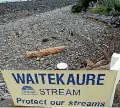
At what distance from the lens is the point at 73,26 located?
1058cm

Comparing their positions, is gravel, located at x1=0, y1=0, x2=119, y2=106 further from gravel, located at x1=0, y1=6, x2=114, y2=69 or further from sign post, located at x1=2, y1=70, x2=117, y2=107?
sign post, located at x1=2, y1=70, x2=117, y2=107

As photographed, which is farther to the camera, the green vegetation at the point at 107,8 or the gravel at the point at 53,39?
the green vegetation at the point at 107,8

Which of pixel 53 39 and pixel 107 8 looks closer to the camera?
pixel 53 39

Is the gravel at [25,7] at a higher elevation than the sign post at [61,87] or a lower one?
lower

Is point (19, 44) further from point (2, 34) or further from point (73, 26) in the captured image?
point (73, 26)

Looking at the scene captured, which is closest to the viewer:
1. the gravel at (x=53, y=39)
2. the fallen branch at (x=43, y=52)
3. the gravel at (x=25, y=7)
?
the gravel at (x=53, y=39)

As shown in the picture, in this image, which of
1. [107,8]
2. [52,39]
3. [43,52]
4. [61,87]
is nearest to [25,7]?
[107,8]

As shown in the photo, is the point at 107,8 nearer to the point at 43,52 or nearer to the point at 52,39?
the point at 52,39

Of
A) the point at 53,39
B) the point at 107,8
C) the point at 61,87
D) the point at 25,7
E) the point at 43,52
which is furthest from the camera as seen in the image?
the point at 25,7

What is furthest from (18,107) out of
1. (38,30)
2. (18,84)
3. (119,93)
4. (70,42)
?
(38,30)

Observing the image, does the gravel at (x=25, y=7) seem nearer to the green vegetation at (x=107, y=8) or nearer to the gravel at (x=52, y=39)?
the gravel at (x=52, y=39)

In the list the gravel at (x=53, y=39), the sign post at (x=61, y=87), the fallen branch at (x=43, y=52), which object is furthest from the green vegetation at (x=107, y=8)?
the sign post at (x=61, y=87)

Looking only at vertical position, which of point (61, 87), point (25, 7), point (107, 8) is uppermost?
point (61, 87)

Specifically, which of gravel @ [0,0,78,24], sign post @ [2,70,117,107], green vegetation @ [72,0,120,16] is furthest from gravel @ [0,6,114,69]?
sign post @ [2,70,117,107]
